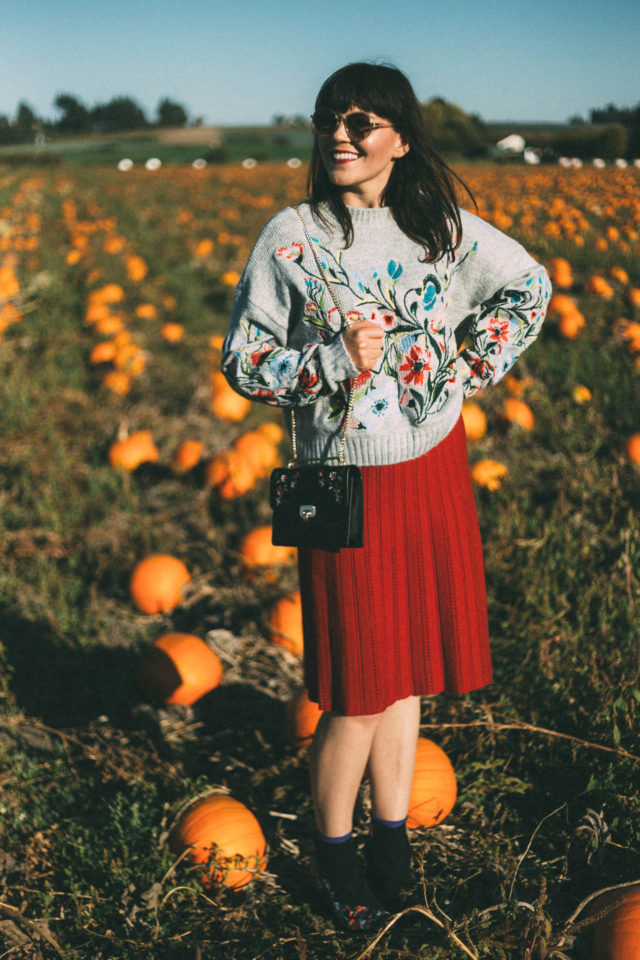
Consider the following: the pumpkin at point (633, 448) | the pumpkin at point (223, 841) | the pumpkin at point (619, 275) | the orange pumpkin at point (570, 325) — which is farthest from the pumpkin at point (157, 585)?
the pumpkin at point (619, 275)

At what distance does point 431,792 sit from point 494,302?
1432mm

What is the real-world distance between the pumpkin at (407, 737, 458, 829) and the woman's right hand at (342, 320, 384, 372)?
1305 millimetres

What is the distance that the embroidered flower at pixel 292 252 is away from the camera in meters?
1.65

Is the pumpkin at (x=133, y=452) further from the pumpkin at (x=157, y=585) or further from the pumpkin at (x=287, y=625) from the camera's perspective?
the pumpkin at (x=287, y=625)

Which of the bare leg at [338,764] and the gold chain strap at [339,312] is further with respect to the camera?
the bare leg at [338,764]

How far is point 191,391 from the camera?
17.0 ft

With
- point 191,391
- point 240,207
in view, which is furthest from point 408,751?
point 240,207

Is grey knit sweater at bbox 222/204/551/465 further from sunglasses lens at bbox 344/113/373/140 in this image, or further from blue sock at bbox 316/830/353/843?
blue sock at bbox 316/830/353/843

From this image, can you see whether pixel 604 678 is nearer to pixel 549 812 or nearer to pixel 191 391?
pixel 549 812

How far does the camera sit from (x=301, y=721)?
2.42m

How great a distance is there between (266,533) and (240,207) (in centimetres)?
1085

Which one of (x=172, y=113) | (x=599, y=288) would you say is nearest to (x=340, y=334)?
(x=599, y=288)

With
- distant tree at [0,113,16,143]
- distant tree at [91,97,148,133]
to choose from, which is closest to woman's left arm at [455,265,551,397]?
distant tree at [0,113,16,143]

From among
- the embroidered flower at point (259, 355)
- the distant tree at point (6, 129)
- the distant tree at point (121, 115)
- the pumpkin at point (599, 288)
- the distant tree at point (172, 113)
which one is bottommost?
the embroidered flower at point (259, 355)
